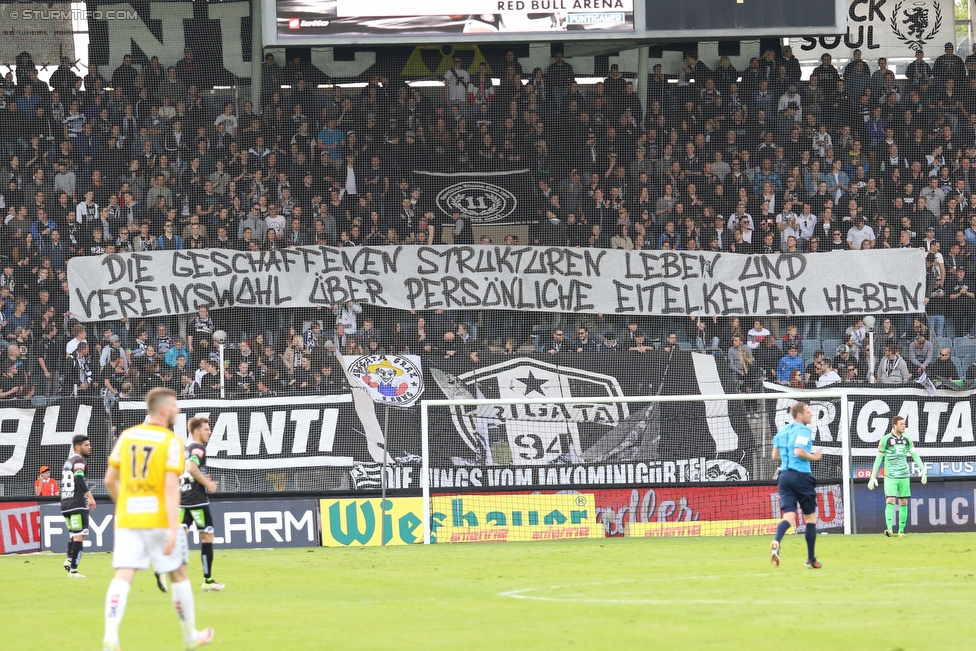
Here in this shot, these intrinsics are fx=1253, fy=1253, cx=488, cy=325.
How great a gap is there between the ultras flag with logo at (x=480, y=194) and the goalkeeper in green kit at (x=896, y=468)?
A: 8.32 meters

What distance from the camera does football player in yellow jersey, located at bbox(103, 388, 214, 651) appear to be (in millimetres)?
8375

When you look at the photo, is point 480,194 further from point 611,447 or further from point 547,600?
point 547,600

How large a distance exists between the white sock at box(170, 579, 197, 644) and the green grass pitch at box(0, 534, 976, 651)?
3.09ft

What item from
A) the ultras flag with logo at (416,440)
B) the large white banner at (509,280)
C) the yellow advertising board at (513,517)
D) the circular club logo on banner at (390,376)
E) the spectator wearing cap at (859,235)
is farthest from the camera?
the spectator wearing cap at (859,235)

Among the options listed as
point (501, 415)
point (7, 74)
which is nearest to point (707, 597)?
point (501, 415)

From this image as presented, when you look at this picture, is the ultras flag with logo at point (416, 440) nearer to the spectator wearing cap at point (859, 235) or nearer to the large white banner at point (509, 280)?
the large white banner at point (509, 280)

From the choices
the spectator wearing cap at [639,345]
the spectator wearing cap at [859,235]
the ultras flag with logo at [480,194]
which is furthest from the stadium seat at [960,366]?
the ultras flag with logo at [480,194]

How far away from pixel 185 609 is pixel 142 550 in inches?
19.7

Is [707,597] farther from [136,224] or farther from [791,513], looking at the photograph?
[136,224]

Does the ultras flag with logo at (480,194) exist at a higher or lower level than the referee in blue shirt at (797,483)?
higher

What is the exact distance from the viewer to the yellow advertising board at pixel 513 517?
20438 mm

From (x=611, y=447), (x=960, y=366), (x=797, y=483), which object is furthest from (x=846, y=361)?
(x=797, y=483)

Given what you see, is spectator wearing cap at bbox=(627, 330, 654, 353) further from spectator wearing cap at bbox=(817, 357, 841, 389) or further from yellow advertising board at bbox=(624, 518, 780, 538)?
yellow advertising board at bbox=(624, 518, 780, 538)

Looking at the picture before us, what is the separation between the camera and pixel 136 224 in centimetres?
2395
